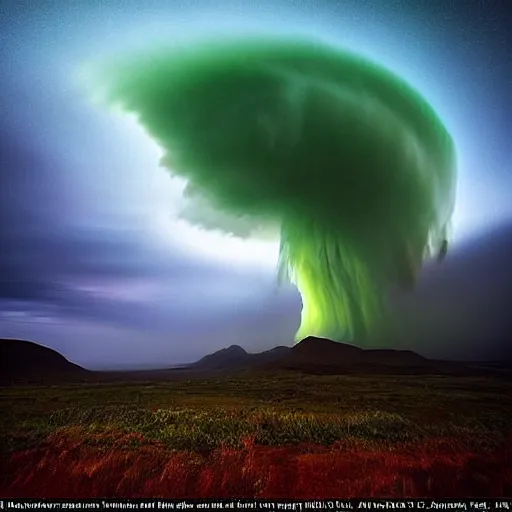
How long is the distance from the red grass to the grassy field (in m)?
0.02

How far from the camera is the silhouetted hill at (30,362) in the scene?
1130 cm

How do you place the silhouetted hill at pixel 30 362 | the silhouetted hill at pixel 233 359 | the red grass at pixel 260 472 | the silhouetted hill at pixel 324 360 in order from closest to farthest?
the red grass at pixel 260 472 < the silhouetted hill at pixel 30 362 < the silhouetted hill at pixel 233 359 < the silhouetted hill at pixel 324 360

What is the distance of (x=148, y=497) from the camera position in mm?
7113

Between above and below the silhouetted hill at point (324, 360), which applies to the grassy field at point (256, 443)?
below

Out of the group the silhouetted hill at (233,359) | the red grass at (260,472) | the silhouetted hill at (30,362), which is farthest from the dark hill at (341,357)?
the silhouetted hill at (30,362)

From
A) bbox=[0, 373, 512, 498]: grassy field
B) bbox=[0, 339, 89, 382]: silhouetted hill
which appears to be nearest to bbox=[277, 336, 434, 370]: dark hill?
bbox=[0, 373, 512, 498]: grassy field

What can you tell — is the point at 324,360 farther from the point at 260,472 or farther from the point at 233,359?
the point at 260,472

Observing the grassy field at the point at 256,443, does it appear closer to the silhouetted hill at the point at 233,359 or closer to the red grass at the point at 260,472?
the red grass at the point at 260,472

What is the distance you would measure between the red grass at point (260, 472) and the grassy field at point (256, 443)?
0.06 ft

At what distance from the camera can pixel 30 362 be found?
11547 millimetres

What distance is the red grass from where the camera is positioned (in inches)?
277

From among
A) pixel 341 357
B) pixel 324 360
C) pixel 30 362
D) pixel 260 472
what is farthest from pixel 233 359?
pixel 30 362

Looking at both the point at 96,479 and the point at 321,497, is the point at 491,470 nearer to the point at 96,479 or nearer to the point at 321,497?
the point at 321,497

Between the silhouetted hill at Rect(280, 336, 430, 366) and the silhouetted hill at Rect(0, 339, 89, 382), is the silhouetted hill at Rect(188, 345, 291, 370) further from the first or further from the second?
the silhouetted hill at Rect(0, 339, 89, 382)
